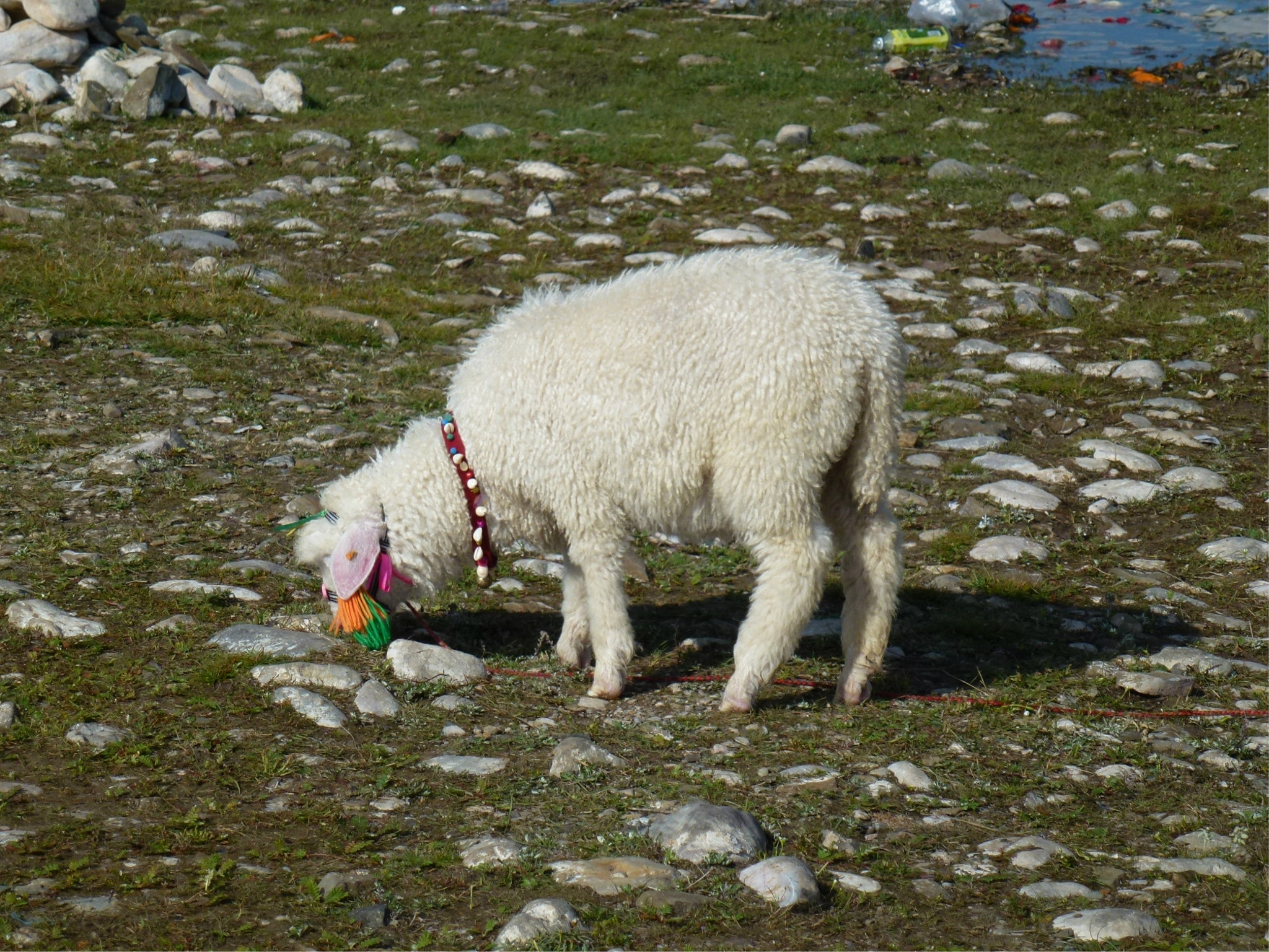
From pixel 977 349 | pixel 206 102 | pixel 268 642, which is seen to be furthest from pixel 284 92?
pixel 268 642

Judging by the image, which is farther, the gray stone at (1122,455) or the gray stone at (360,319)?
the gray stone at (360,319)

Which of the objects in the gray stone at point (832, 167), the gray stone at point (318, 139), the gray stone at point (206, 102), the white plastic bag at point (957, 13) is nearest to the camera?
the gray stone at point (832, 167)

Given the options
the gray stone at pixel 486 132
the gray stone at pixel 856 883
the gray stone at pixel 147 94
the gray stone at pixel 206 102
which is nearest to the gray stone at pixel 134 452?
the gray stone at pixel 856 883

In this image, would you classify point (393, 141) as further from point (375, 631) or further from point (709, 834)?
point (709, 834)

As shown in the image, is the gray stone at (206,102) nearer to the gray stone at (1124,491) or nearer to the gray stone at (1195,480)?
the gray stone at (1124,491)

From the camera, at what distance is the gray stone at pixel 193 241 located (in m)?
11.6

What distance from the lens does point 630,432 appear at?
5715mm

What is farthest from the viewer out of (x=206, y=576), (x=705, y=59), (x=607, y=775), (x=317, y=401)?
(x=705, y=59)

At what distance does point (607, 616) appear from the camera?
5914 millimetres

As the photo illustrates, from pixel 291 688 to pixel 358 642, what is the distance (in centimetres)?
66

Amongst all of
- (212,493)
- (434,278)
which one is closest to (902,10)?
(434,278)

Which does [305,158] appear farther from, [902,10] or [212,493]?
[902,10]

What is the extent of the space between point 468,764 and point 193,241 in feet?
26.3

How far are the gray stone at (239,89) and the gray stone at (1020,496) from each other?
11.6 metres
